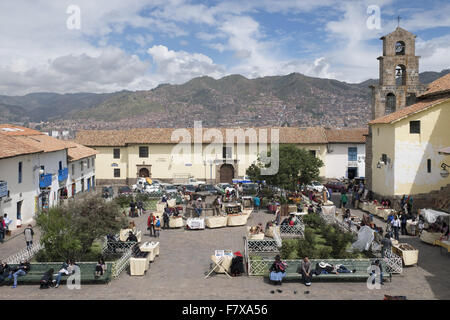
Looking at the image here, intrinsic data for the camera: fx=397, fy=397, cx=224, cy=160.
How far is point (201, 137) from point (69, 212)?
A: 30.1 meters

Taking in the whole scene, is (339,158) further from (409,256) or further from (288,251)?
(288,251)

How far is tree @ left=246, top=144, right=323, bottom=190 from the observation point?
1099 inches

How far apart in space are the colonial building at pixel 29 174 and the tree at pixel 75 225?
311 inches

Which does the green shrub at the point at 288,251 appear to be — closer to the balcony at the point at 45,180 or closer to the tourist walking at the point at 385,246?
the tourist walking at the point at 385,246

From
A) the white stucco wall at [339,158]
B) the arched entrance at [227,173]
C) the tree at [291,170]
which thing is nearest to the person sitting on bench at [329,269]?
the tree at [291,170]

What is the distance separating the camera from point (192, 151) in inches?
1757


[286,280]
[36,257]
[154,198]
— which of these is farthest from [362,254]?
[154,198]

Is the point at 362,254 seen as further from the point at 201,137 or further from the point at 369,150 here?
the point at 201,137

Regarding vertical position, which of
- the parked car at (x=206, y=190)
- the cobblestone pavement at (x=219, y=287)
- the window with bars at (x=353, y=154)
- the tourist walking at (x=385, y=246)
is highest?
the window with bars at (x=353, y=154)

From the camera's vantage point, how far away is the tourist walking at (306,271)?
1298 centimetres

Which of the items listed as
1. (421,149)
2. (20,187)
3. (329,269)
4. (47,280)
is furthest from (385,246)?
(20,187)

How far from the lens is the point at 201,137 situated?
146ft

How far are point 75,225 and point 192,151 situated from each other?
99.1 ft
